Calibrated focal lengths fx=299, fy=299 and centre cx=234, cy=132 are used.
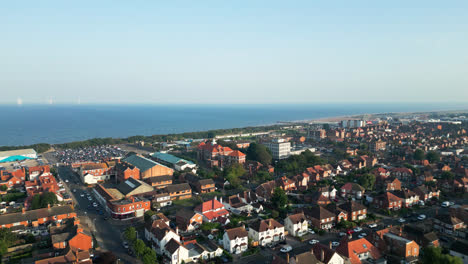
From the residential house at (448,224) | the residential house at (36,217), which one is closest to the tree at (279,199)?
the residential house at (448,224)

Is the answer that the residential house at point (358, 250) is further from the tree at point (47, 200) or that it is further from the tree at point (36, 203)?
the tree at point (36, 203)

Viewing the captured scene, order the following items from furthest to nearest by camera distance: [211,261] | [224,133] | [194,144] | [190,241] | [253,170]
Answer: [224,133], [194,144], [253,170], [190,241], [211,261]

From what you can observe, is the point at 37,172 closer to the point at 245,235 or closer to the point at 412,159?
the point at 245,235

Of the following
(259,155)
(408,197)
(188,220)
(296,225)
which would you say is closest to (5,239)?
(188,220)

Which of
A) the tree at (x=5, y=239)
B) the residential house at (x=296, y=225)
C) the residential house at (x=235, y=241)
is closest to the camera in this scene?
the tree at (x=5, y=239)

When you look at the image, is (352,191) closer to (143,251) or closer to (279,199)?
(279,199)

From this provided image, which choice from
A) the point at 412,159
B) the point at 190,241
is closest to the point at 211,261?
the point at 190,241
